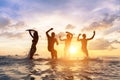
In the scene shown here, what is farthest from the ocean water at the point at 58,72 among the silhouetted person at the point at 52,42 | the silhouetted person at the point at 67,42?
the silhouetted person at the point at 67,42

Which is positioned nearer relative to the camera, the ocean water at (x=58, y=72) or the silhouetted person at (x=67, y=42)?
the ocean water at (x=58, y=72)

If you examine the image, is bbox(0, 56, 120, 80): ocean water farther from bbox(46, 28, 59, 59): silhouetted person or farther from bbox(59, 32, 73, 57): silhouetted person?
bbox(59, 32, 73, 57): silhouetted person

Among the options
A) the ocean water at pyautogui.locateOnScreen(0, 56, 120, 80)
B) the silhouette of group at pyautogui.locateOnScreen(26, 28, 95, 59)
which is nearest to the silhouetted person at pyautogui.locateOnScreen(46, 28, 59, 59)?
the silhouette of group at pyautogui.locateOnScreen(26, 28, 95, 59)

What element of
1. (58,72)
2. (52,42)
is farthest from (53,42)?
(58,72)

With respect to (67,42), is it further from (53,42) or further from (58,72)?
(58,72)

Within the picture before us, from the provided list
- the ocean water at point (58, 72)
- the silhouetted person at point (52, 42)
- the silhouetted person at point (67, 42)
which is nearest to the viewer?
the ocean water at point (58, 72)

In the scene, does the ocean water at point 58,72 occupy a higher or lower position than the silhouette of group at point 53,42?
lower

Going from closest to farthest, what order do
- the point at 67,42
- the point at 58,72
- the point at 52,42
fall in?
the point at 58,72 → the point at 52,42 → the point at 67,42

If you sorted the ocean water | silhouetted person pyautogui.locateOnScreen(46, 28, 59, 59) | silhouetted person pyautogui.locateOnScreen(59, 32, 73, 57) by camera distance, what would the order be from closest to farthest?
the ocean water → silhouetted person pyautogui.locateOnScreen(46, 28, 59, 59) → silhouetted person pyautogui.locateOnScreen(59, 32, 73, 57)

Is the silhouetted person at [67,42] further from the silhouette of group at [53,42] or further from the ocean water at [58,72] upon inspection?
the ocean water at [58,72]

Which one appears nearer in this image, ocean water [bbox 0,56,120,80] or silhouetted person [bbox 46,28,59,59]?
ocean water [bbox 0,56,120,80]

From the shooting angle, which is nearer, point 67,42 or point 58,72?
point 58,72

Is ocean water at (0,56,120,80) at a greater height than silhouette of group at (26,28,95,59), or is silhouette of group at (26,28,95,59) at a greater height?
silhouette of group at (26,28,95,59)

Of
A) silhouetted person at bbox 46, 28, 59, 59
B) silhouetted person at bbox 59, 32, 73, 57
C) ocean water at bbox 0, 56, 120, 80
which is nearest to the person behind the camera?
ocean water at bbox 0, 56, 120, 80
